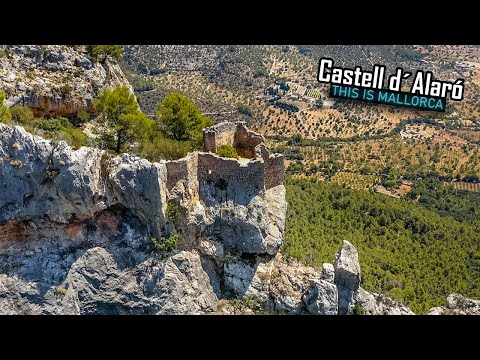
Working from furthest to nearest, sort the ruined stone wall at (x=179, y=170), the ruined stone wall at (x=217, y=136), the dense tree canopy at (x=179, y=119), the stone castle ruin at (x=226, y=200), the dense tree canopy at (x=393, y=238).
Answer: the dense tree canopy at (x=393, y=238), the dense tree canopy at (x=179, y=119), the ruined stone wall at (x=217, y=136), the stone castle ruin at (x=226, y=200), the ruined stone wall at (x=179, y=170)

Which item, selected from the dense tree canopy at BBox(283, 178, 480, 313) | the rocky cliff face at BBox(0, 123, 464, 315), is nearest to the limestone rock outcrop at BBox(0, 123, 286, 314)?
the rocky cliff face at BBox(0, 123, 464, 315)

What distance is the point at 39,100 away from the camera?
94.0 ft

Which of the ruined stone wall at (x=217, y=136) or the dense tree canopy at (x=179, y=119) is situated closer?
the ruined stone wall at (x=217, y=136)

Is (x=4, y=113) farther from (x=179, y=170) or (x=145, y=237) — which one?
(x=145, y=237)

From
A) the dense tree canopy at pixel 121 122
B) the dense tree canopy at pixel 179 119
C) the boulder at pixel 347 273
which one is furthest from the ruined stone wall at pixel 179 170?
the boulder at pixel 347 273

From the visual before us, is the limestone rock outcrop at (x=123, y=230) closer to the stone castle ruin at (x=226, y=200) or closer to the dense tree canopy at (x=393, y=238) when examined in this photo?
the stone castle ruin at (x=226, y=200)

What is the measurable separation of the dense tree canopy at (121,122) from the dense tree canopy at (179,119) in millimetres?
1221

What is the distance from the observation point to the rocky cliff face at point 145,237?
22.2 m

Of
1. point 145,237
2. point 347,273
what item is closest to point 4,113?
point 145,237

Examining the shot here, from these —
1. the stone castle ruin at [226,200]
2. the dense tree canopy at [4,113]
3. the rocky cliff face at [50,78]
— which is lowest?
the stone castle ruin at [226,200]

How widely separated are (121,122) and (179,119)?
11.8 feet

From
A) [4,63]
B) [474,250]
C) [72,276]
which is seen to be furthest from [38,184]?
[474,250]

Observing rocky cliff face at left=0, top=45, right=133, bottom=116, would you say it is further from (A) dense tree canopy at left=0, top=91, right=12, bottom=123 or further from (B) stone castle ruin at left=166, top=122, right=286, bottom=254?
(B) stone castle ruin at left=166, top=122, right=286, bottom=254

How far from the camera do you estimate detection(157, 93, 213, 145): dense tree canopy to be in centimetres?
2922
